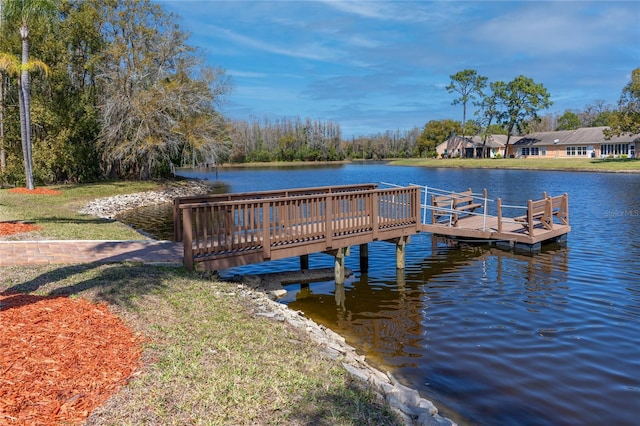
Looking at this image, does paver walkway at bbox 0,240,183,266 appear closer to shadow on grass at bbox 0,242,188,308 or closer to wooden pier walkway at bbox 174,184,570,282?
shadow on grass at bbox 0,242,188,308

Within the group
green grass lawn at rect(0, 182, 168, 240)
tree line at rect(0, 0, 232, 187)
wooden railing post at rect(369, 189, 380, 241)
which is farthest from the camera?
tree line at rect(0, 0, 232, 187)

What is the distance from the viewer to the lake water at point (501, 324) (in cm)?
638

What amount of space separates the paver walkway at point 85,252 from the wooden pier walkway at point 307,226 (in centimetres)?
70

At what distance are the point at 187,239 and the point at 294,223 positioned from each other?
260cm

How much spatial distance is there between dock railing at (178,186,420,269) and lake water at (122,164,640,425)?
4.06 feet

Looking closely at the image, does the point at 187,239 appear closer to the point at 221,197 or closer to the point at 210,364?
the point at 221,197

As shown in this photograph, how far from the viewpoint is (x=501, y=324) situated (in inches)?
360

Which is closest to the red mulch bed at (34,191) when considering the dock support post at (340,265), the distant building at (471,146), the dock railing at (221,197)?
the dock railing at (221,197)

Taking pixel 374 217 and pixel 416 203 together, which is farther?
pixel 416 203

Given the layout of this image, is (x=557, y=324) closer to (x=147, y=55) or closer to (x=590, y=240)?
(x=590, y=240)

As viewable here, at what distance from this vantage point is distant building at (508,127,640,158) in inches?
2753

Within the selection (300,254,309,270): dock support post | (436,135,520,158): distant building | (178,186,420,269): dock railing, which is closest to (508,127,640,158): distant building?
(436,135,520,158): distant building

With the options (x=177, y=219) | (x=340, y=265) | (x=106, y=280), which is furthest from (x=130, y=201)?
(x=106, y=280)

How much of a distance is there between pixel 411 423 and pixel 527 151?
92.0 metres
